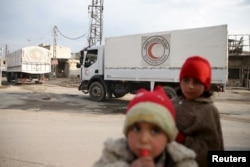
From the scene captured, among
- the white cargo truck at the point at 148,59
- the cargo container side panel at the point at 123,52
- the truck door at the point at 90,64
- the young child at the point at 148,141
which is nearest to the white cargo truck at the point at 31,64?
the white cargo truck at the point at 148,59

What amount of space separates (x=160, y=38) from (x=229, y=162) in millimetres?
11095

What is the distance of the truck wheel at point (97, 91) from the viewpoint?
48.8 feet

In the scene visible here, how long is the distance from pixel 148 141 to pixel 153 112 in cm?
15

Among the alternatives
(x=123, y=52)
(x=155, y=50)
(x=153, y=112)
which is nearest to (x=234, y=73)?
(x=123, y=52)

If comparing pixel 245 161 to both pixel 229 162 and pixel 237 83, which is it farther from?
pixel 237 83

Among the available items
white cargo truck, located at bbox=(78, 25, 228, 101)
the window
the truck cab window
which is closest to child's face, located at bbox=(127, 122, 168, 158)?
white cargo truck, located at bbox=(78, 25, 228, 101)

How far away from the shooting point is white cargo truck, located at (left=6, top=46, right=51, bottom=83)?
90.5ft

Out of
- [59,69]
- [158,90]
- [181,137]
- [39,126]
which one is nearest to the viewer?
[158,90]

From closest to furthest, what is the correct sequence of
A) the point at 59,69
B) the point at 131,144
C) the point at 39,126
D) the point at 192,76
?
the point at 131,144 → the point at 192,76 → the point at 39,126 → the point at 59,69

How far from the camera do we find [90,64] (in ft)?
50.5

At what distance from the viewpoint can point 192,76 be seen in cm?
190

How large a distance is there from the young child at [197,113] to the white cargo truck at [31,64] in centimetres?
2718

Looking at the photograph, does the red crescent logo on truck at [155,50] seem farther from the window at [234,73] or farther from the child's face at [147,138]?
the window at [234,73]

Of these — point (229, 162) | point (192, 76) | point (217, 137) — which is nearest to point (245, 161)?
point (229, 162)
